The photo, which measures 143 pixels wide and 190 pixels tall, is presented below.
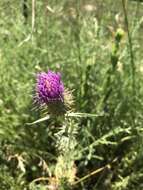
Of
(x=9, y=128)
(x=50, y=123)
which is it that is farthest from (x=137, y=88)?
(x=9, y=128)

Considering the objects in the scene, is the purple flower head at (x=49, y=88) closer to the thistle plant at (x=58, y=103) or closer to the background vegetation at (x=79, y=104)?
the thistle plant at (x=58, y=103)

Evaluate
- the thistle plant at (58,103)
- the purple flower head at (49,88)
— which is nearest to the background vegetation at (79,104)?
the thistle plant at (58,103)

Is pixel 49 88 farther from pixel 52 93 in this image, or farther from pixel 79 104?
pixel 79 104

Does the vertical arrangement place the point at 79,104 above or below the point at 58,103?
below

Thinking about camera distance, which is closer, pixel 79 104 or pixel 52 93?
pixel 52 93

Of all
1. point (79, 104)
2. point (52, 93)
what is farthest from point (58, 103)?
point (79, 104)

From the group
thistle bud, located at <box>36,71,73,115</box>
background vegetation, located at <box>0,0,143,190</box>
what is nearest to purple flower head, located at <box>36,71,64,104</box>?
thistle bud, located at <box>36,71,73,115</box>

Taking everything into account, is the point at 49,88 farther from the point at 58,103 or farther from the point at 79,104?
the point at 79,104

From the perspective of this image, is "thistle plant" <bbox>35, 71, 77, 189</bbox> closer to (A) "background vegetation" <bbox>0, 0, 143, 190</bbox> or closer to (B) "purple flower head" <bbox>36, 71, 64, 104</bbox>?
(B) "purple flower head" <bbox>36, 71, 64, 104</bbox>
